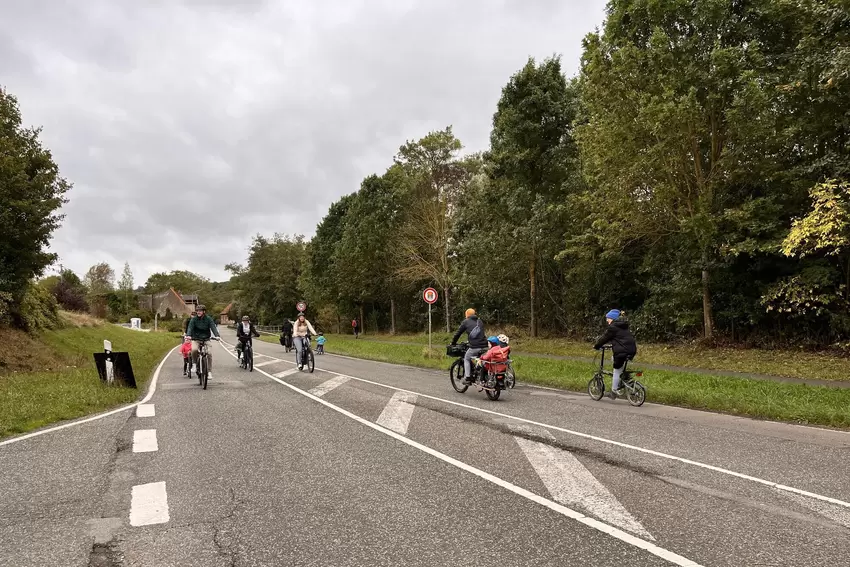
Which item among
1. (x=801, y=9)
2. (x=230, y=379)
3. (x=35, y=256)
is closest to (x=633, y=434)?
(x=230, y=379)

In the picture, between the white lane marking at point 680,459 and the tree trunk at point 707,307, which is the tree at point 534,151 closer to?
the tree trunk at point 707,307

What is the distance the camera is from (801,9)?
1446 cm

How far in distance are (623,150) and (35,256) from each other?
2028 centimetres

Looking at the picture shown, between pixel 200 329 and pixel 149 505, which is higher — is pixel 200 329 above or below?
above

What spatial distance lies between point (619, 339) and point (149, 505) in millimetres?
8252

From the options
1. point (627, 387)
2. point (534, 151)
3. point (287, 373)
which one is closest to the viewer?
point (627, 387)

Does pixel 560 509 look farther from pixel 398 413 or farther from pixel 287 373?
pixel 287 373

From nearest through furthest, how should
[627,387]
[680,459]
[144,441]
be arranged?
[680,459] < [144,441] < [627,387]

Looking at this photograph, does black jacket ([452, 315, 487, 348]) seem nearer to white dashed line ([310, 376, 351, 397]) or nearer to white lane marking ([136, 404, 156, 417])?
white dashed line ([310, 376, 351, 397])

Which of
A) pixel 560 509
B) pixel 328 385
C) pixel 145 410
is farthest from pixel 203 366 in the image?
pixel 560 509

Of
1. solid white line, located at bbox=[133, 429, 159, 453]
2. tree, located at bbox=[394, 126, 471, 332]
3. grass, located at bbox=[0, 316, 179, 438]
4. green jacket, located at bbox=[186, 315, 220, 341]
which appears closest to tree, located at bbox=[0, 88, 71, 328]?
grass, located at bbox=[0, 316, 179, 438]

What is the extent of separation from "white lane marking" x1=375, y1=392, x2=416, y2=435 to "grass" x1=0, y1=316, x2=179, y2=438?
5.30 metres

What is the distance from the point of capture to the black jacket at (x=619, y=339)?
10.0m

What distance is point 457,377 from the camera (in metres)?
12.4
